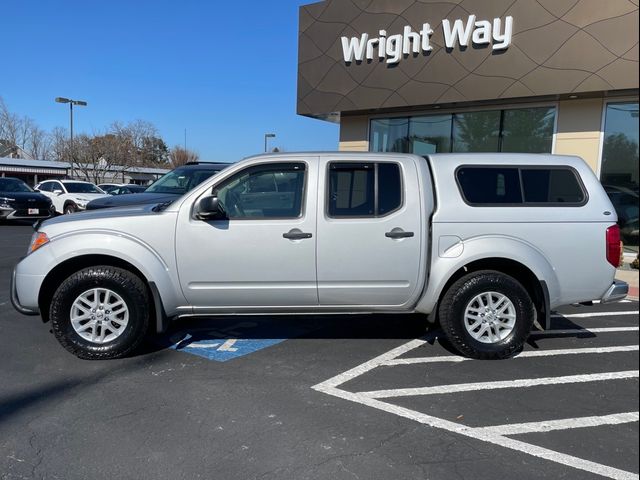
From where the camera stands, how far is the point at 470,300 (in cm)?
461

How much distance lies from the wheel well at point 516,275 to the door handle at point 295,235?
4.60 feet

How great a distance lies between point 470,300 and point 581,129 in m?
8.29

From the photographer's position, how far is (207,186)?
4535 millimetres

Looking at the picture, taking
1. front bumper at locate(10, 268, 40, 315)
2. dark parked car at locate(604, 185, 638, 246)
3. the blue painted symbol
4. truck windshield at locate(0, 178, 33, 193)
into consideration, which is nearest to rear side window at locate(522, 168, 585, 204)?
the blue painted symbol

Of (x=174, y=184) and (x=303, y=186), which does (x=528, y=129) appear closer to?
(x=174, y=184)

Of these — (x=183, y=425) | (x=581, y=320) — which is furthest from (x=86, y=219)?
(x=581, y=320)

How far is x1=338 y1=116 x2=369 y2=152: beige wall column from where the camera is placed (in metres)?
14.4

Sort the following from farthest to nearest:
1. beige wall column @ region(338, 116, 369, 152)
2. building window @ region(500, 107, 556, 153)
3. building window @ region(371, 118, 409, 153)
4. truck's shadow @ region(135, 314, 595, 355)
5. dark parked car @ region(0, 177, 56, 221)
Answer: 1. dark parked car @ region(0, 177, 56, 221)
2. beige wall column @ region(338, 116, 369, 152)
3. building window @ region(371, 118, 409, 153)
4. building window @ region(500, 107, 556, 153)
5. truck's shadow @ region(135, 314, 595, 355)

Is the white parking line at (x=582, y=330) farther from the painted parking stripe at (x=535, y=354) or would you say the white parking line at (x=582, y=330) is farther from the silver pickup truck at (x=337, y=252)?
the silver pickup truck at (x=337, y=252)

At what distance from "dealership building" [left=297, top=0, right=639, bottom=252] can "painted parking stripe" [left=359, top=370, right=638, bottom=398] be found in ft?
20.4

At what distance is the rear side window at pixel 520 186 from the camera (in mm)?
4676

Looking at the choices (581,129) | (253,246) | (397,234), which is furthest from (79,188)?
(397,234)

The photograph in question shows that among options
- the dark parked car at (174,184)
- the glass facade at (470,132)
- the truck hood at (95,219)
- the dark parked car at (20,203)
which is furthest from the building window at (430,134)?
the dark parked car at (20,203)

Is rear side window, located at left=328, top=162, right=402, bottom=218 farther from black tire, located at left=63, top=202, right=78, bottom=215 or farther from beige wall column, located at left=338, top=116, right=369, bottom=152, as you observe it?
black tire, located at left=63, top=202, right=78, bottom=215
